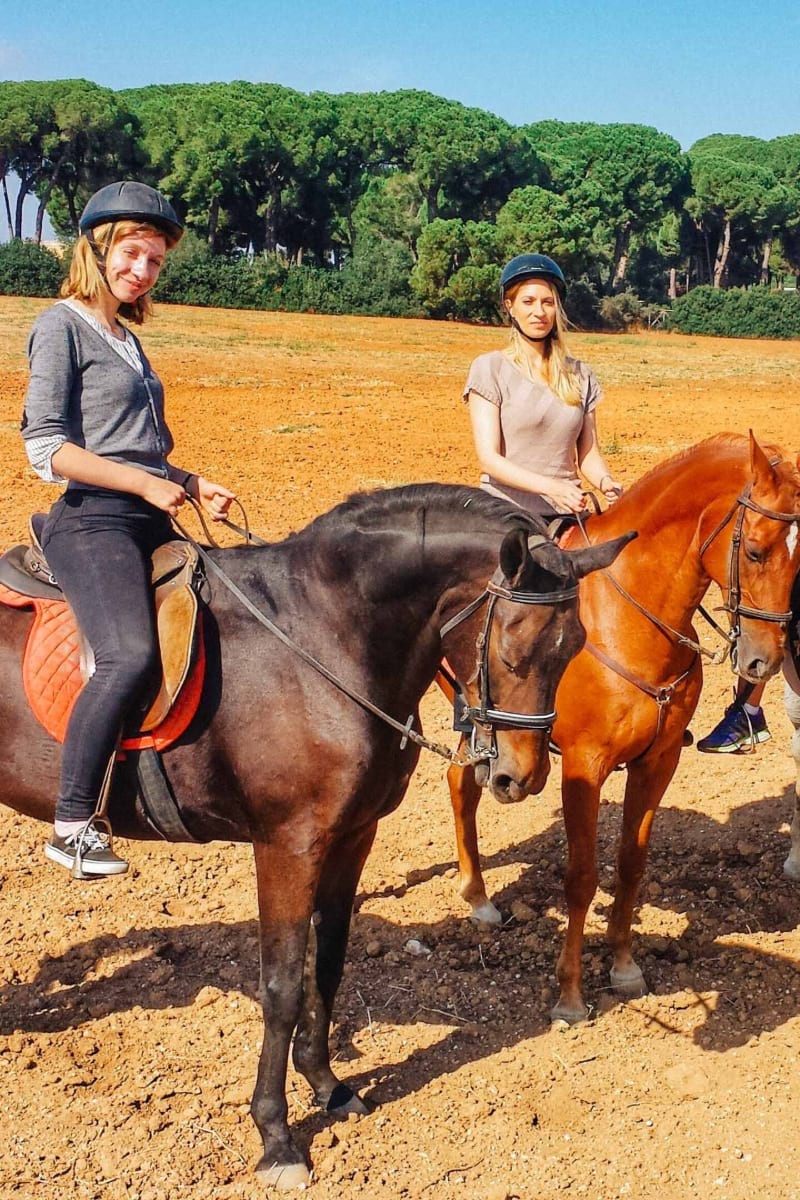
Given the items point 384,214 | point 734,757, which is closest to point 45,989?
point 734,757

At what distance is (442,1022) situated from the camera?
4965 millimetres

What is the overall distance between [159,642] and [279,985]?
137 centimetres

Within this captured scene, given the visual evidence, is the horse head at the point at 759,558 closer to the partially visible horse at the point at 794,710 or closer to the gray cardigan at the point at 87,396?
the partially visible horse at the point at 794,710

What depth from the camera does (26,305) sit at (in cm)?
4116

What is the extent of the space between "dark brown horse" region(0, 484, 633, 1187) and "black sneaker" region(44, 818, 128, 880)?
0.20 meters

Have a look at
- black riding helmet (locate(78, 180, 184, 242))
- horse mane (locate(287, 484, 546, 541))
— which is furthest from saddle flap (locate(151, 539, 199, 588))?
black riding helmet (locate(78, 180, 184, 242))

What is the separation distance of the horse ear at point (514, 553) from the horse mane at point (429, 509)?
0.22m

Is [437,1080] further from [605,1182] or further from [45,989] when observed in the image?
[45,989]

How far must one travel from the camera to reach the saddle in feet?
12.3

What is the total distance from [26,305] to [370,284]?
58.5 feet

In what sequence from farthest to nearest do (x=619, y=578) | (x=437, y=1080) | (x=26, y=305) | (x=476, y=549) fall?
1. (x=26, y=305)
2. (x=619, y=578)
3. (x=437, y=1080)
4. (x=476, y=549)

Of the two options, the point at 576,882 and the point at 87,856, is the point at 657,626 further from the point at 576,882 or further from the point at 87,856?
the point at 87,856

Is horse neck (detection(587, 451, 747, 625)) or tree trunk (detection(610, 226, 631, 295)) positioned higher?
tree trunk (detection(610, 226, 631, 295))

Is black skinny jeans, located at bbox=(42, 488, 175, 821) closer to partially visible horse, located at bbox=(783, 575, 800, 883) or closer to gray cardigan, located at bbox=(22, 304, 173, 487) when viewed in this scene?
gray cardigan, located at bbox=(22, 304, 173, 487)
